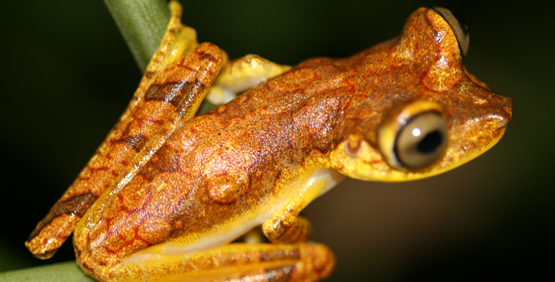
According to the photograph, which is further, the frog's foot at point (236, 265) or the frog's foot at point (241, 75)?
the frog's foot at point (241, 75)

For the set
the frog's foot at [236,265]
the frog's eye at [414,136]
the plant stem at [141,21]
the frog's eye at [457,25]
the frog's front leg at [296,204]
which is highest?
the frog's eye at [457,25]

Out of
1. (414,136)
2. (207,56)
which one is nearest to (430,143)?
(414,136)

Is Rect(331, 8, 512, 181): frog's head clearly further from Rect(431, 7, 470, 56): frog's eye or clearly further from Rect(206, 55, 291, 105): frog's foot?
Rect(206, 55, 291, 105): frog's foot

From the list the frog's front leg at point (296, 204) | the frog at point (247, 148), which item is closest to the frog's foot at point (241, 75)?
the frog at point (247, 148)

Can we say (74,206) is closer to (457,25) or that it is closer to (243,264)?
→ (243,264)

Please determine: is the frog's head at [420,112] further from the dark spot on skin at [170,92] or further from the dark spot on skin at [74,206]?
the dark spot on skin at [74,206]

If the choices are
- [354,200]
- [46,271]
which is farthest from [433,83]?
[354,200]

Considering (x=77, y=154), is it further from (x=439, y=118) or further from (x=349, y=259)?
(x=439, y=118)
